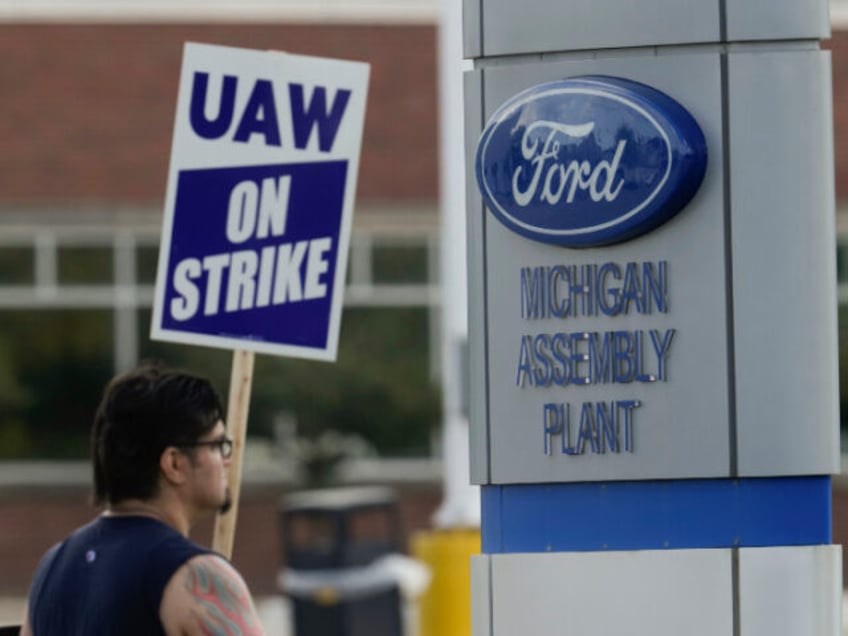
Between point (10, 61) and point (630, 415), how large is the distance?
16.5 m

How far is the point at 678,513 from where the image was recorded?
500 cm

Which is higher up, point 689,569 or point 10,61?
point 10,61

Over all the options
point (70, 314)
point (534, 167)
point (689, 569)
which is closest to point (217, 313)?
point (534, 167)

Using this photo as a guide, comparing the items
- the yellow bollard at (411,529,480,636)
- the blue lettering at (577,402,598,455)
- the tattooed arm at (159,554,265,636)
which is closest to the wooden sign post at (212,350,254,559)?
the blue lettering at (577,402,598,455)

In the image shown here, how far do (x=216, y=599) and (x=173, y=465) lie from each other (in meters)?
0.39

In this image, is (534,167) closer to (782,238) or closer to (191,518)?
(782,238)

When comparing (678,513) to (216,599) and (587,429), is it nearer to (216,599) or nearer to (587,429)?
(587,429)

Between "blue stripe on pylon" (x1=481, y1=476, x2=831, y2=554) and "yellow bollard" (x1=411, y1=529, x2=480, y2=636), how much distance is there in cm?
701

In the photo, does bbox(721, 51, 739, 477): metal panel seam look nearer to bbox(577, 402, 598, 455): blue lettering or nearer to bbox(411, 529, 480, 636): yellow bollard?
bbox(577, 402, 598, 455): blue lettering

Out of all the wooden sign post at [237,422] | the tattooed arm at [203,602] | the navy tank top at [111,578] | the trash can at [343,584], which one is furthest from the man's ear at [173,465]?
the trash can at [343,584]

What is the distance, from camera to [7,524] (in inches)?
803

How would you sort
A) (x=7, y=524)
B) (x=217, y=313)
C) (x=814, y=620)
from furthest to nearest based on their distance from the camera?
(x=7, y=524) → (x=217, y=313) → (x=814, y=620)

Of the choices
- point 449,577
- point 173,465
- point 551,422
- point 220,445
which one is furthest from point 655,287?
point 449,577

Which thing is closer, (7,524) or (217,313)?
(217,313)
